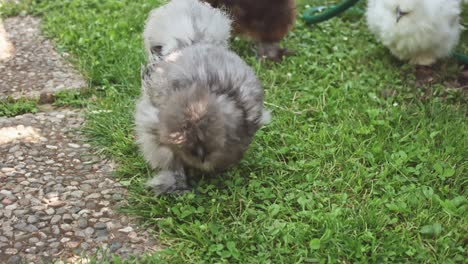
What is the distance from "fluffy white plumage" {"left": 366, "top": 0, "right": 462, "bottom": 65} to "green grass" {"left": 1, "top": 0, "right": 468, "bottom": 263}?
16 cm

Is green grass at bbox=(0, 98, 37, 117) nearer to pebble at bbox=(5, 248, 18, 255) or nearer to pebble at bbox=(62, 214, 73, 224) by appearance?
pebble at bbox=(62, 214, 73, 224)

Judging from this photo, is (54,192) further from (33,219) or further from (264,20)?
(264,20)

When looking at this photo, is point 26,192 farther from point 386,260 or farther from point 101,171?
point 386,260

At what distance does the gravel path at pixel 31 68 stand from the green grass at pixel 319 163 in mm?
139

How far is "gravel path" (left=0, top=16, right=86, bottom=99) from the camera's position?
14.6 ft

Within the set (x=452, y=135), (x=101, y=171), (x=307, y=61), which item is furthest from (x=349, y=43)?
(x=101, y=171)

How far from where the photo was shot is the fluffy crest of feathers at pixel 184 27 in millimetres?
3562

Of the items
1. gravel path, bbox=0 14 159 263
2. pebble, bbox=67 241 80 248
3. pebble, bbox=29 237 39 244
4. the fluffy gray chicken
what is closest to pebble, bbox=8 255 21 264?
gravel path, bbox=0 14 159 263

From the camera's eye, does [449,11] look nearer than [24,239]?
No

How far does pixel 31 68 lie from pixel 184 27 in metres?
1.84

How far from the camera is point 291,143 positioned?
3844mm

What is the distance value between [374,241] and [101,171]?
173cm

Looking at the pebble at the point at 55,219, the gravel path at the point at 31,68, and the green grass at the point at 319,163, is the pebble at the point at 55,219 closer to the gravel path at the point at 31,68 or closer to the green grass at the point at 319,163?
the green grass at the point at 319,163

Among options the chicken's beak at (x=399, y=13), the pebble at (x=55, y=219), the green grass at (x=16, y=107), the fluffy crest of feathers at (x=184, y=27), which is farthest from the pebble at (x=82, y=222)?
the chicken's beak at (x=399, y=13)
